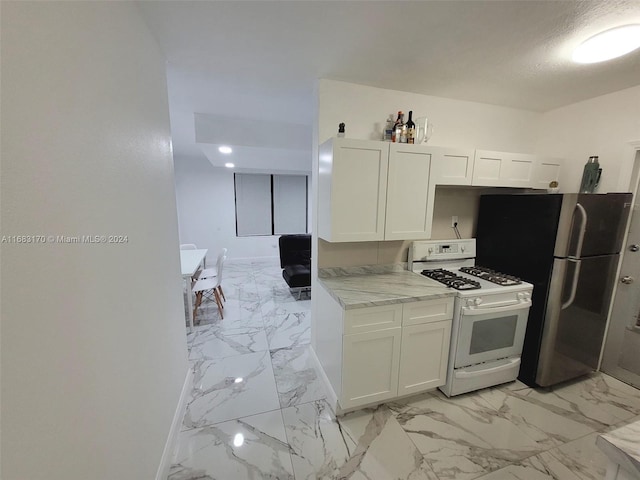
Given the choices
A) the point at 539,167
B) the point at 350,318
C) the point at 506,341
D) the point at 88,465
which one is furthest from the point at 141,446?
the point at 539,167

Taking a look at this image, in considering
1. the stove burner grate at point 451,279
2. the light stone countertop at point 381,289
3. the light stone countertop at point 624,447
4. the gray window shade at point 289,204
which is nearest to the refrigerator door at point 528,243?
the stove burner grate at point 451,279

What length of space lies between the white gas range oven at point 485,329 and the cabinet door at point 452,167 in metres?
0.83

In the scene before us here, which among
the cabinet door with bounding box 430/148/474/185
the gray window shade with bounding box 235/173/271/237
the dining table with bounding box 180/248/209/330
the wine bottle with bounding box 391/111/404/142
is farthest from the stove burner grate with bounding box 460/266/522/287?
the gray window shade with bounding box 235/173/271/237

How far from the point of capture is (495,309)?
1.97 m

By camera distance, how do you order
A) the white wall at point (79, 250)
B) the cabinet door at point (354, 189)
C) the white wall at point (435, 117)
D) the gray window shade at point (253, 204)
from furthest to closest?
the gray window shade at point (253, 204), the white wall at point (435, 117), the cabinet door at point (354, 189), the white wall at point (79, 250)

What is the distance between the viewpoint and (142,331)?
1258mm

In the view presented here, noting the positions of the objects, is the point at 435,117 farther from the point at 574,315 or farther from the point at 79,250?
the point at 79,250

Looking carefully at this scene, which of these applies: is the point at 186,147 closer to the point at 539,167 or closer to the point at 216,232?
the point at 216,232

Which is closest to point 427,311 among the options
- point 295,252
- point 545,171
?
point 545,171

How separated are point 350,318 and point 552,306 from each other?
1.70 meters

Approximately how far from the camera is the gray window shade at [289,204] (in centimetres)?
661

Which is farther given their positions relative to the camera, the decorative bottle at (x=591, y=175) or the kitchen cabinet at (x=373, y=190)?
the decorative bottle at (x=591, y=175)

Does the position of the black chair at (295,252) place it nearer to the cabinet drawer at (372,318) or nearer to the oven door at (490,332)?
the cabinet drawer at (372,318)

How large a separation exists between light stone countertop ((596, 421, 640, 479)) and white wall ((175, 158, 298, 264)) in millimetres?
6259
